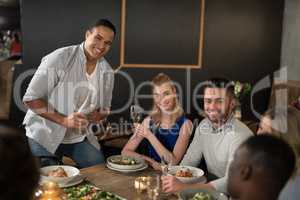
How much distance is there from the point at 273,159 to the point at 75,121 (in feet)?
4.99

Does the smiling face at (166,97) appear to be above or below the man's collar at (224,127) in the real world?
above

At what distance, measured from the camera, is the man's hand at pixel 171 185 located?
184cm

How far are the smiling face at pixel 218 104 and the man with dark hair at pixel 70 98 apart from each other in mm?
776

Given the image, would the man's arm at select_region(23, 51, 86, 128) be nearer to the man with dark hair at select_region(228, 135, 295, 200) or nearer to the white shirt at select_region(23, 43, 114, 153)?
the white shirt at select_region(23, 43, 114, 153)

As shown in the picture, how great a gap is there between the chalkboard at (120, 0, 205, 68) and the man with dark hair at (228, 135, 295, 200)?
3.28 m

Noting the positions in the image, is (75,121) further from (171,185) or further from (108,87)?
(171,185)

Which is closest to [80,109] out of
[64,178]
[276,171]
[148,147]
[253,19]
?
[148,147]

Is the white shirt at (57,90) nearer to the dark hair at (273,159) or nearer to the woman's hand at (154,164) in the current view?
the woman's hand at (154,164)

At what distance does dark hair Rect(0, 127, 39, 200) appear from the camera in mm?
751

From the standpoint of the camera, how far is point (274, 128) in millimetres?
1779

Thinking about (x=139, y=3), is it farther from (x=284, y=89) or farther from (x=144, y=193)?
(x=144, y=193)

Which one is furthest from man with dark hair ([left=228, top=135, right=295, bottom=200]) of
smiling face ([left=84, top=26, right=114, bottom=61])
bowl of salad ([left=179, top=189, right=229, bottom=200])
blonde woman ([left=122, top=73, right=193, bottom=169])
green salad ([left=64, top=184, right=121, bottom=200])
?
smiling face ([left=84, top=26, right=114, bottom=61])

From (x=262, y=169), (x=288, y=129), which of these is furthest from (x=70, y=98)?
(x=262, y=169)

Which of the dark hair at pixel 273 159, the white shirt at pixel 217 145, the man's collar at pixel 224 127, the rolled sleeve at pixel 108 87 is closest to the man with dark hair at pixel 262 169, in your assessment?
the dark hair at pixel 273 159
